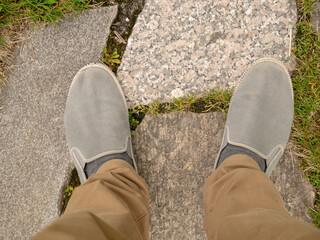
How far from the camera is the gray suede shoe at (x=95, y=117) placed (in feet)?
4.28

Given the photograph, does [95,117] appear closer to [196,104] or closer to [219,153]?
[196,104]

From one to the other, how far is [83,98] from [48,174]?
42 centimetres

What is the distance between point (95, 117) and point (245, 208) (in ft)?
2.69

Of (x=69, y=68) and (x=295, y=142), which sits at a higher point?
(x=69, y=68)

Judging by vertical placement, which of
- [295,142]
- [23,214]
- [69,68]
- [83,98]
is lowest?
[23,214]

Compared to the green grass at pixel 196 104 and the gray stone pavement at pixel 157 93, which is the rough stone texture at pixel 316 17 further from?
the green grass at pixel 196 104

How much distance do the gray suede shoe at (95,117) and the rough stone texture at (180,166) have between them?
14 cm

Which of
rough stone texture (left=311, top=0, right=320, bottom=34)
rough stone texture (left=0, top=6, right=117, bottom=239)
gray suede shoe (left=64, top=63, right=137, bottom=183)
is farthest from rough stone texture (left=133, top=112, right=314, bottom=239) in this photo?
rough stone texture (left=311, top=0, right=320, bottom=34)

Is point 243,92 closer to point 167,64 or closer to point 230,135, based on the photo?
point 230,135


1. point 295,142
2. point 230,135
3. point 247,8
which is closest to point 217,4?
point 247,8

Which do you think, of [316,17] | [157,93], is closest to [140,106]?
[157,93]

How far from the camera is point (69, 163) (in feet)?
4.44

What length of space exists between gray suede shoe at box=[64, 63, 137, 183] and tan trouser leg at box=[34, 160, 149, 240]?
12cm

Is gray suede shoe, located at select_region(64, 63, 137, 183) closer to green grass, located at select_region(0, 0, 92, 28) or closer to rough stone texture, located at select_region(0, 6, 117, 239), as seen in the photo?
rough stone texture, located at select_region(0, 6, 117, 239)
